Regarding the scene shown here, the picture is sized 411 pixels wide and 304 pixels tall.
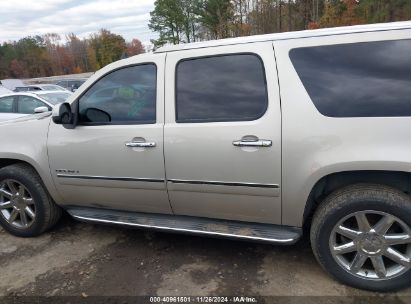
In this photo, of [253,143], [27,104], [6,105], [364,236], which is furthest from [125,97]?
[6,105]

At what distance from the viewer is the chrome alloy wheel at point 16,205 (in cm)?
400

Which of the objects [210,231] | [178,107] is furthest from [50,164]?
[210,231]

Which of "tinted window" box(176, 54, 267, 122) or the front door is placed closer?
"tinted window" box(176, 54, 267, 122)

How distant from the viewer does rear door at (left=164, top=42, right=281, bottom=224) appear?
2.86 meters

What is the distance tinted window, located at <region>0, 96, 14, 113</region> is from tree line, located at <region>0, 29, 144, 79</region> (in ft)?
259

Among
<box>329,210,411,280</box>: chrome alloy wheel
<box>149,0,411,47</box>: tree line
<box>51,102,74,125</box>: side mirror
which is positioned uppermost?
<box>149,0,411,47</box>: tree line

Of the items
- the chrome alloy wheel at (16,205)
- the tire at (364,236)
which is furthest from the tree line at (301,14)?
the tire at (364,236)

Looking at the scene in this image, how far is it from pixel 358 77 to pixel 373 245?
4.02 feet

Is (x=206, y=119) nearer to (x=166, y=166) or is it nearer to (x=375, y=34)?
(x=166, y=166)

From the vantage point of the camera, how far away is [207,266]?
3.34 m

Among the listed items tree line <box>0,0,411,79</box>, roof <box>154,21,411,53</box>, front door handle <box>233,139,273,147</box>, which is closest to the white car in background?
tree line <box>0,0,411,79</box>

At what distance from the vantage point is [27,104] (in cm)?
959

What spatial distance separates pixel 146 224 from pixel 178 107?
3.62 ft

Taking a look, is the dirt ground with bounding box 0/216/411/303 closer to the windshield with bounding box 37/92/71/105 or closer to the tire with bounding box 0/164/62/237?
the tire with bounding box 0/164/62/237
